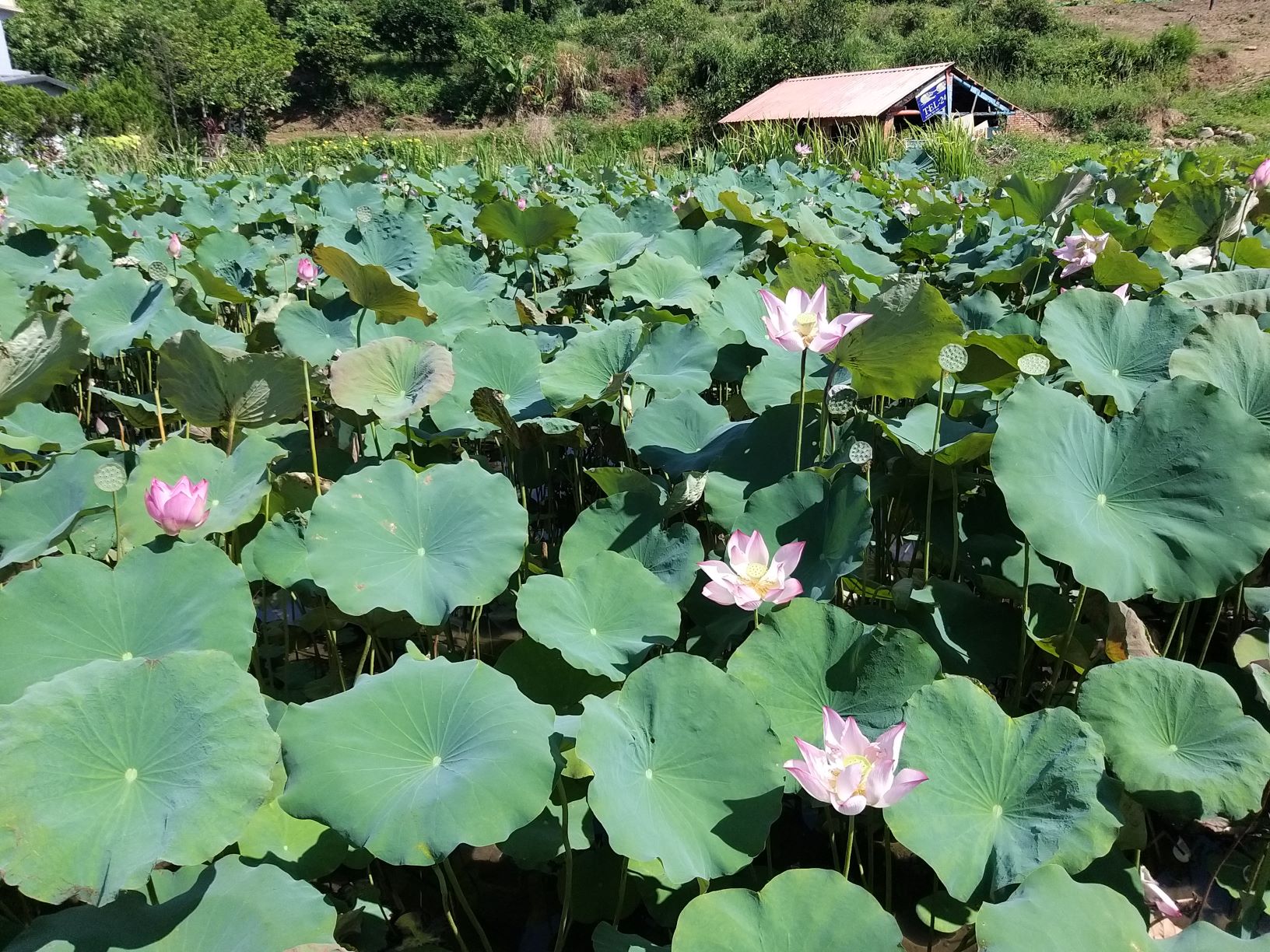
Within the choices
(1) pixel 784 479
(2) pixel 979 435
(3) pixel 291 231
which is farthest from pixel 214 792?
(3) pixel 291 231

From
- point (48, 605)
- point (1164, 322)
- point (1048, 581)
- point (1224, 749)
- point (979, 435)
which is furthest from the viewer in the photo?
point (1164, 322)

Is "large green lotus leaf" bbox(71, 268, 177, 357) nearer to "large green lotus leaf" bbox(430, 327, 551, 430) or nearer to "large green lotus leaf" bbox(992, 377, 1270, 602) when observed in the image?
"large green lotus leaf" bbox(430, 327, 551, 430)

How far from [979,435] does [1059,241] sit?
1568 mm

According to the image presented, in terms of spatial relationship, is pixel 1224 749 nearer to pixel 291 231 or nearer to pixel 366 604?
pixel 366 604

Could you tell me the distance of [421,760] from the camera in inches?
37.4

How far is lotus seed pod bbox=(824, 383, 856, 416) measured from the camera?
1.39m

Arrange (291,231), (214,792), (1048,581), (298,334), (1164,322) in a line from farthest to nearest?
(291,231) → (298,334) → (1164,322) → (1048,581) → (214,792)

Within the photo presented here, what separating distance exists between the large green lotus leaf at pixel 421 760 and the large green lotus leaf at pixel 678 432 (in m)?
0.65

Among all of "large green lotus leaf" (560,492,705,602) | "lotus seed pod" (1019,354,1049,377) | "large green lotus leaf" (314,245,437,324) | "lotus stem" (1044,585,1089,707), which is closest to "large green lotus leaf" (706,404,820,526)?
"large green lotus leaf" (560,492,705,602)

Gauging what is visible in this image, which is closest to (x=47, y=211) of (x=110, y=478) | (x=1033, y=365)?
(x=110, y=478)

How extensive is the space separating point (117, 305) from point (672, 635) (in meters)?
1.96

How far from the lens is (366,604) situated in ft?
3.98

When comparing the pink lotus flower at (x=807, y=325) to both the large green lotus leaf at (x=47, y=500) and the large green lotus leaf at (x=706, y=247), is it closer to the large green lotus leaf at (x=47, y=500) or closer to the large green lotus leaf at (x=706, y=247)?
the large green lotus leaf at (x=47, y=500)

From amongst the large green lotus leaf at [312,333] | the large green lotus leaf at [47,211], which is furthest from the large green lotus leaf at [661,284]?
the large green lotus leaf at [47,211]
